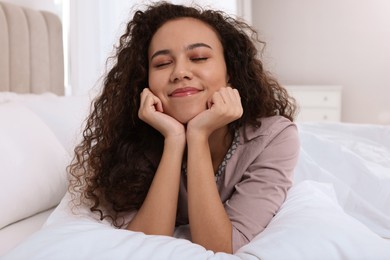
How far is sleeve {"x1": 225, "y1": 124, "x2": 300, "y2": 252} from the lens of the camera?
0.97m

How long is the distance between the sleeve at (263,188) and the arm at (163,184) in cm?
14

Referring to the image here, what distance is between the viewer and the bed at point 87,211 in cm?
71

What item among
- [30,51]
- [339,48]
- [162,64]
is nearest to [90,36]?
[30,51]

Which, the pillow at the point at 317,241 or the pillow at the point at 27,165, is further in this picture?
the pillow at the point at 27,165

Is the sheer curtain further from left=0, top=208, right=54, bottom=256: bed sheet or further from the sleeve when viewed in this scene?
the sleeve

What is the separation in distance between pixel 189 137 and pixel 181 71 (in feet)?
0.51

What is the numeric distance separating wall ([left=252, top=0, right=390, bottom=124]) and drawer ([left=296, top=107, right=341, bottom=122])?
41cm

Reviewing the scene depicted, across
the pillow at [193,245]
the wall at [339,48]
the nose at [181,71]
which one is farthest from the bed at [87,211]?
the wall at [339,48]

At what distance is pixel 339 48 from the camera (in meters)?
4.23

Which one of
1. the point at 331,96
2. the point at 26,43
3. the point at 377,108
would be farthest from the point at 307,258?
the point at 377,108

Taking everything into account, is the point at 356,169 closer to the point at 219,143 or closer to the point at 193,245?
the point at 219,143

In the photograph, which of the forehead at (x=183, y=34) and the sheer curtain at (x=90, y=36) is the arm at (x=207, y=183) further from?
the sheer curtain at (x=90, y=36)

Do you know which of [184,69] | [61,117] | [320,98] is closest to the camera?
[184,69]

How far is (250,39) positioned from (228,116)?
0.38 meters
